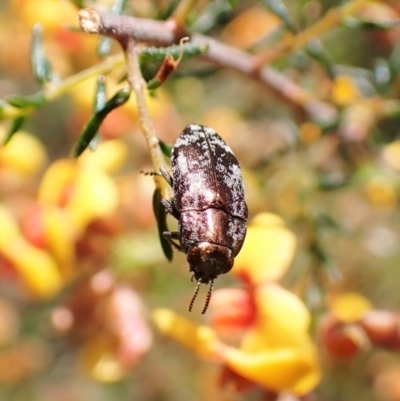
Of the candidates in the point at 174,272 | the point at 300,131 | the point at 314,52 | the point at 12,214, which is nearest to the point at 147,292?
the point at 174,272

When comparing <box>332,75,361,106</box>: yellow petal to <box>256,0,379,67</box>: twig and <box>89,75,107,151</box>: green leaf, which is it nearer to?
<box>256,0,379,67</box>: twig

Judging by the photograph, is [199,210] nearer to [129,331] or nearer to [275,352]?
[275,352]

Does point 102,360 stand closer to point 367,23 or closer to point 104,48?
point 104,48

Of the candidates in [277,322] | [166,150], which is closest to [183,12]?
[166,150]

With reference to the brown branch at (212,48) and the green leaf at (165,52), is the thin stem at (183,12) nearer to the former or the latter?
the brown branch at (212,48)

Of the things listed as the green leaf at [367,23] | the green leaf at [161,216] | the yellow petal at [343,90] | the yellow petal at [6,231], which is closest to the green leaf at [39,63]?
the green leaf at [161,216]

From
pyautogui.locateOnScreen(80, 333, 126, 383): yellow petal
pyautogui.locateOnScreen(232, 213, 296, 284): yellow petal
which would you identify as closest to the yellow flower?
pyautogui.locateOnScreen(80, 333, 126, 383): yellow petal
